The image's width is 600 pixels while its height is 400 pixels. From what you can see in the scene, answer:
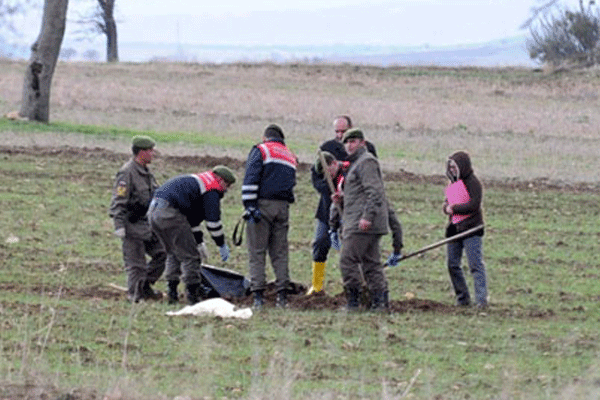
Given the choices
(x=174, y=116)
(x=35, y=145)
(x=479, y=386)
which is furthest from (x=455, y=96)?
(x=479, y=386)

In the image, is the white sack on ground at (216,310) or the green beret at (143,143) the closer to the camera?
the white sack on ground at (216,310)

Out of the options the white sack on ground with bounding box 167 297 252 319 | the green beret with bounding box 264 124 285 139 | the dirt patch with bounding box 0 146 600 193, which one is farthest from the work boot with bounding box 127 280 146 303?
the dirt patch with bounding box 0 146 600 193

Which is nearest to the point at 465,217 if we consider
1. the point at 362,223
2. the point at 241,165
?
the point at 362,223

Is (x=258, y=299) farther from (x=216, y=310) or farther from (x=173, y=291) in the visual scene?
(x=216, y=310)

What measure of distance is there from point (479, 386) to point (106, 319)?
12.2 feet

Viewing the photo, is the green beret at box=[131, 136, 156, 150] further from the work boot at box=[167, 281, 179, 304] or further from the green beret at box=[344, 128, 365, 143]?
the green beret at box=[344, 128, 365, 143]

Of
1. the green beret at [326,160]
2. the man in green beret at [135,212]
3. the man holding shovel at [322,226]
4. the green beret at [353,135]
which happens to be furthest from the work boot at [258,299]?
the green beret at [353,135]

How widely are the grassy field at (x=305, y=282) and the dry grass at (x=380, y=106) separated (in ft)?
0.64

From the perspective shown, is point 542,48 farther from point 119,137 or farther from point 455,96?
point 119,137

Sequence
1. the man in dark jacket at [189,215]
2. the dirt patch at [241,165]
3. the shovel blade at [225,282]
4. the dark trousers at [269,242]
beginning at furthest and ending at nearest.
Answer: the dirt patch at [241,165]
the shovel blade at [225,282]
the dark trousers at [269,242]
the man in dark jacket at [189,215]

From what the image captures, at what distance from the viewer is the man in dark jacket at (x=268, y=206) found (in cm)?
1436

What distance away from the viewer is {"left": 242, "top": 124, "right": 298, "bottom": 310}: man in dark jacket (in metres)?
14.4

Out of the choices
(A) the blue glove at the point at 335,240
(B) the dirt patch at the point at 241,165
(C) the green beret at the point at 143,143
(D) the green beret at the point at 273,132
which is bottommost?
(B) the dirt patch at the point at 241,165

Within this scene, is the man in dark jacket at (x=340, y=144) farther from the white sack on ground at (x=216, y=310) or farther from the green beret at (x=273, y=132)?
the white sack on ground at (x=216, y=310)
